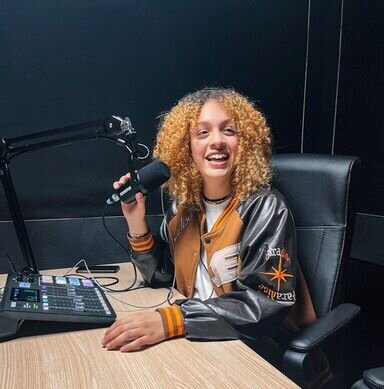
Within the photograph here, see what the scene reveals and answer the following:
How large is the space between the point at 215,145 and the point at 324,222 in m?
0.39

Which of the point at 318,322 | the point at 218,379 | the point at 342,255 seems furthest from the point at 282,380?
the point at 342,255

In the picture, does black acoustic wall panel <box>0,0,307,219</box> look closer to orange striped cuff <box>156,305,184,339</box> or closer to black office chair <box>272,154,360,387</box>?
black office chair <box>272,154,360,387</box>

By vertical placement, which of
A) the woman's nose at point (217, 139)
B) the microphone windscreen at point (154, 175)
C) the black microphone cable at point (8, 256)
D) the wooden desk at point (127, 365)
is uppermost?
the woman's nose at point (217, 139)

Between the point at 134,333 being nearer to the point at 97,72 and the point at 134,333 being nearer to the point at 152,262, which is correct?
the point at 152,262

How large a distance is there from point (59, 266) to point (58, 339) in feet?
2.31

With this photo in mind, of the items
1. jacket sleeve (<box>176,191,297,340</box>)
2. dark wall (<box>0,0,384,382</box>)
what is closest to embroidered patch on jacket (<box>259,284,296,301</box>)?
jacket sleeve (<box>176,191,297,340</box>)

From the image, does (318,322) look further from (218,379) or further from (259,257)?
(218,379)

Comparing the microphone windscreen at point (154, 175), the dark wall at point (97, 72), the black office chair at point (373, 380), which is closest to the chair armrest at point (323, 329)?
the black office chair at point (373, 380)

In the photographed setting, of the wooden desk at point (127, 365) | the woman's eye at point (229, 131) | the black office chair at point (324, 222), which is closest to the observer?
the wooden desk at point (127, 365)

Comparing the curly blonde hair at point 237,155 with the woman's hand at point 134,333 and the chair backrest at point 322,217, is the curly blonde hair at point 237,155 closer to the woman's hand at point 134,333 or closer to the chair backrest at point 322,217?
the chair backrest at point 322,217

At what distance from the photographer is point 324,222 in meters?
1.25

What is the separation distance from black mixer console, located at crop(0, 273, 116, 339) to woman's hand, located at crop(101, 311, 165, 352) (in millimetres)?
95

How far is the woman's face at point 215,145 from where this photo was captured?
1.29m

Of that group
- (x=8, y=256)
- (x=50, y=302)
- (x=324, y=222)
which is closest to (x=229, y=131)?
(x=324, y=222)
